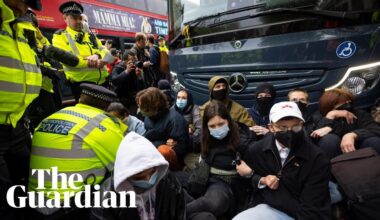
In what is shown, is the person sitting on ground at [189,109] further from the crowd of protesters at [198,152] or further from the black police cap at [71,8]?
the black police cap at [71,8]

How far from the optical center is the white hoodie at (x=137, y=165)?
5.52 feet

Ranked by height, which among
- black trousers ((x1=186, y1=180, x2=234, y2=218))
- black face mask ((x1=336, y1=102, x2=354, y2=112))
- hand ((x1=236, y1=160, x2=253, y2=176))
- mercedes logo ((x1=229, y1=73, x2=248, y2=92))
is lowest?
black trousers ((x1=186, y1=180, x2=234, y2=218))

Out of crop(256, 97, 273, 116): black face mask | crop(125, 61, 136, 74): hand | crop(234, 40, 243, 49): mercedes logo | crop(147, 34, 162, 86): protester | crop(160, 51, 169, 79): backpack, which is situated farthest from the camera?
crop(160, 51, 169, 79): backpack

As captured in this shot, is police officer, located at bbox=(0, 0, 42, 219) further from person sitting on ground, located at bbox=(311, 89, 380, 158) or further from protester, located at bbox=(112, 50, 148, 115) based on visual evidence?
protester, located at bbox=(112, 50, 148, 115)

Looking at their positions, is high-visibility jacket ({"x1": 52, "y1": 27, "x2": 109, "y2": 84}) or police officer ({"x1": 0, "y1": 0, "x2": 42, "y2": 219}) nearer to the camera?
police officer ({"x1": 0, "y1": 0, "x2": 42, "y2": 219})

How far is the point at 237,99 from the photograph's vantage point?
11.2ft

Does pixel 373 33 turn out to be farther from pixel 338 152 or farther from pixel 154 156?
pixel 154 156

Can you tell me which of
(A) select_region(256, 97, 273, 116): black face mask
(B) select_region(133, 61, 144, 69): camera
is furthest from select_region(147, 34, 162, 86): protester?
(A) select_region(256, 97, 273, 116): black face mask

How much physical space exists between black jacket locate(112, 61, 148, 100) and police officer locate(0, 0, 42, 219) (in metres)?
2.89

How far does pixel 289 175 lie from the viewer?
207 centimetres

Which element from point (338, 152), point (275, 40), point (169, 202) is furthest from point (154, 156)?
point (275, 40)

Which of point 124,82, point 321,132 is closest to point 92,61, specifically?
point 124,82

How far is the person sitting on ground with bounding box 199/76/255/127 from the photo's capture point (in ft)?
10.4

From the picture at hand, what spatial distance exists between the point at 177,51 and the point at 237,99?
1.22 metres
